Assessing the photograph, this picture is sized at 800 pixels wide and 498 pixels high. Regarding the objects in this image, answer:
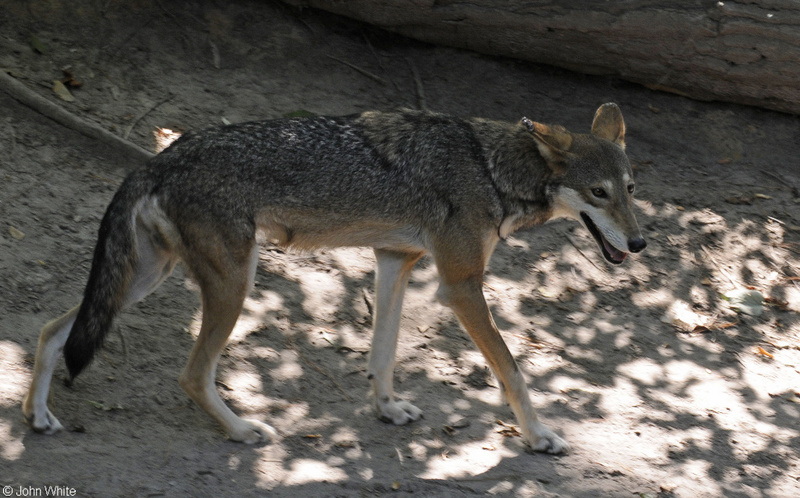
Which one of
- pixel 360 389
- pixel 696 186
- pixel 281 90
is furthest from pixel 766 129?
pixel 360 389

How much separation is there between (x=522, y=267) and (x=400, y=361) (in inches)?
65.8

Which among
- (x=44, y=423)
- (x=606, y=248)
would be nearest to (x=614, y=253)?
(x=606, y=248)

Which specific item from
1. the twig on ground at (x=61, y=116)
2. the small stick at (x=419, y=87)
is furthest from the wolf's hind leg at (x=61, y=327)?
the small stick at (x=419, y=87)

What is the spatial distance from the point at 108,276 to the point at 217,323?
1.99 feet

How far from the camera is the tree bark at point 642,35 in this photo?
8086 mm

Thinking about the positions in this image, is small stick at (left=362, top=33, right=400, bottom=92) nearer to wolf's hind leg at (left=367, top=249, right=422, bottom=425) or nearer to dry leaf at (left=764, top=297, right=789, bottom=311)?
wolf's hind leg at (left=367, top=249, right=422, bottom=425)

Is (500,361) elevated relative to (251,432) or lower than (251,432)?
elevated

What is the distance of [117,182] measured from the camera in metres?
6.57

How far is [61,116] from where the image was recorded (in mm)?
6789

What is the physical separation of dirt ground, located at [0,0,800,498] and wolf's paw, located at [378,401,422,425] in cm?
6

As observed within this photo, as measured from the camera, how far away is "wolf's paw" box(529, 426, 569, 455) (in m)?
4.74

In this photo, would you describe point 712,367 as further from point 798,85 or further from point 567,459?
point 798,85

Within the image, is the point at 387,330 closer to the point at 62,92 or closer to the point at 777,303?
the point at 777,303

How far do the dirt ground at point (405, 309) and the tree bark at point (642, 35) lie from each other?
271 millimetres
